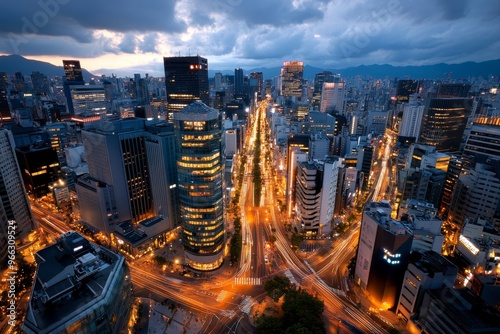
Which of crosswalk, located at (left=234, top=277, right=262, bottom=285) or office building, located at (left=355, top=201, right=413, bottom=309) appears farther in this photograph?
crosswalk, located at (left=234, top=277, right=262, bottom=285)

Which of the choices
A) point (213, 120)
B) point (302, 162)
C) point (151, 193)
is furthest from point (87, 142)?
point (302, 162)

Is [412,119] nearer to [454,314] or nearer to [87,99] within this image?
[454,314]

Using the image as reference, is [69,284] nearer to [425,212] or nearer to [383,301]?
[383,301]

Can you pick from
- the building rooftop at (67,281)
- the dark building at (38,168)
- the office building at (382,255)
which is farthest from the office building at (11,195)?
the office building at (382,255)

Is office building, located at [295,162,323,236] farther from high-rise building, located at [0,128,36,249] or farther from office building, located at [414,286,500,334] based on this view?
high-rise building, located at [0,128,36,249]

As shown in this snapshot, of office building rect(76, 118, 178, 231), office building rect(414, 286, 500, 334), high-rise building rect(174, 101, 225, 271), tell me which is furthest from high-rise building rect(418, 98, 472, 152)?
office building rect(76, 118, 178, 231)

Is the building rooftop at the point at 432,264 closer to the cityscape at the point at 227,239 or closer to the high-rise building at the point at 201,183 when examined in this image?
the cityscape at the point at 227,239

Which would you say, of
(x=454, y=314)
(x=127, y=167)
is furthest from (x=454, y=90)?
(x=127, y=167)
